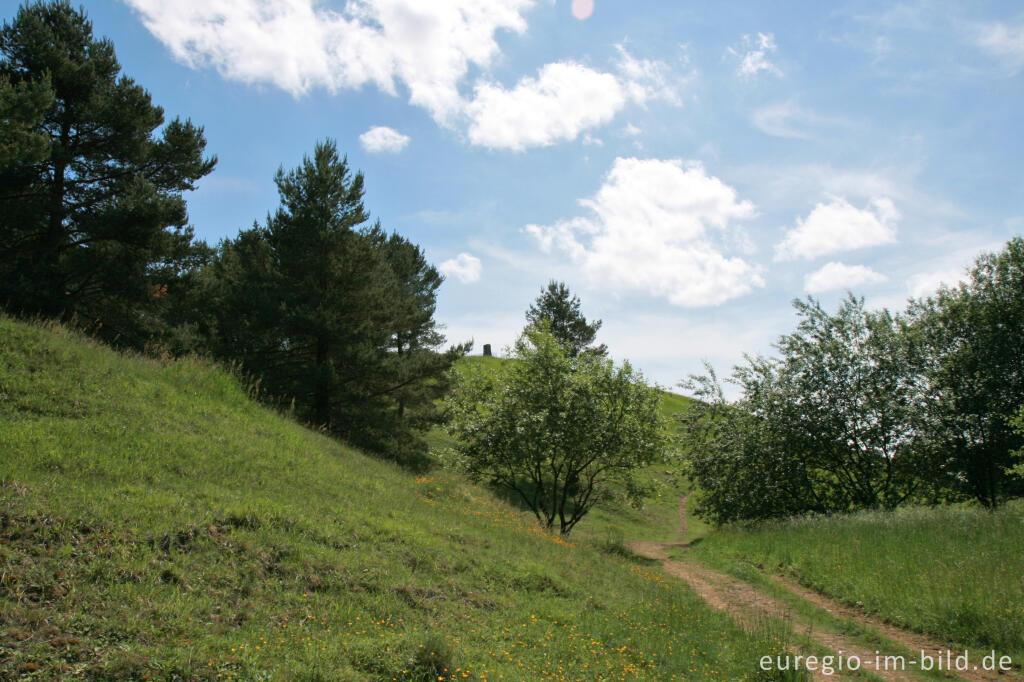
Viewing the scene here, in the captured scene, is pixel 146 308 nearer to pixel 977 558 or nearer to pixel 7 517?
pixel 7 517

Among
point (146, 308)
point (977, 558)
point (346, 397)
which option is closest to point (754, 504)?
point (977, 558)

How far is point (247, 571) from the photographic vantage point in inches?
244

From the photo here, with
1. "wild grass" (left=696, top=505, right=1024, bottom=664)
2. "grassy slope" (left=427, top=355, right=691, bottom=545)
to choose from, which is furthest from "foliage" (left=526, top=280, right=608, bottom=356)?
"wild grass" (left=696, top=505, right=1024, bottom=664)

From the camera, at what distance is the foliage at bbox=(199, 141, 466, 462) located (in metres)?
19.9

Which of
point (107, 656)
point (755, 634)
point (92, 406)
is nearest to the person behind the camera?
point (107, 656)

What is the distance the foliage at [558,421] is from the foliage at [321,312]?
4.45 metres

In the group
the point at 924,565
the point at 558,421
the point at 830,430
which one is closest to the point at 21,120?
the point at 558,421

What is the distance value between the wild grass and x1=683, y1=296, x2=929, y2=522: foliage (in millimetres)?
4659

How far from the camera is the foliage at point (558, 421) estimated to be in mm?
17922

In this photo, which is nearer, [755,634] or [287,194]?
[755,634]

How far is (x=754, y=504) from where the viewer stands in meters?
20.9

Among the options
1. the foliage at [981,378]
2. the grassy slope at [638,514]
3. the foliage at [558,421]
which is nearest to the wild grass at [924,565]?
the foliage at [558,421]

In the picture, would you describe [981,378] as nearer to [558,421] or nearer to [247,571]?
[558,421]

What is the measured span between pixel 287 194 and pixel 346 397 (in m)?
8.55
